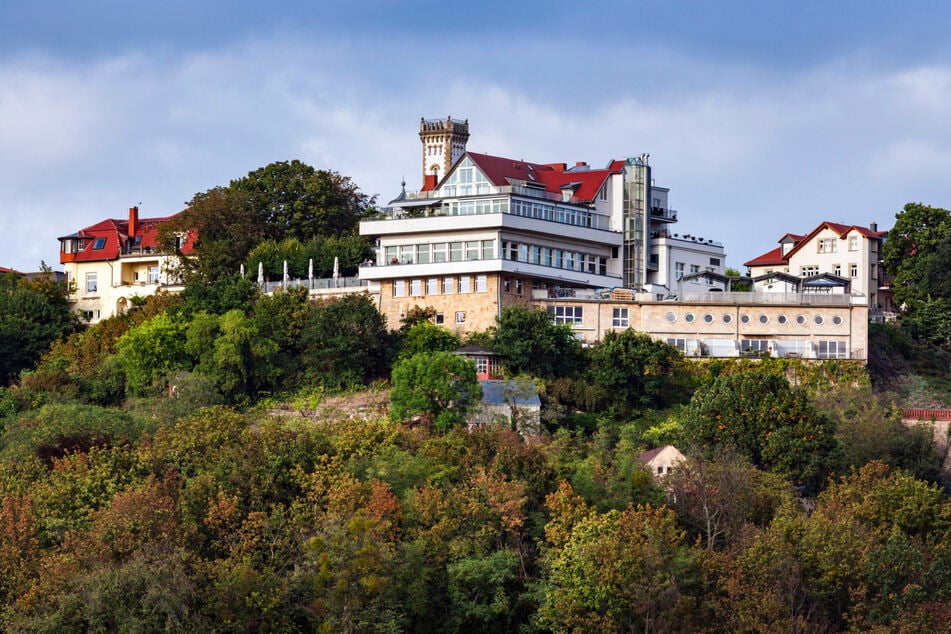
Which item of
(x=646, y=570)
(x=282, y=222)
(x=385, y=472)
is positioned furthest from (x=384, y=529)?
(x=282, y=222)

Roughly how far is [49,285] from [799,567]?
47153 millimetres

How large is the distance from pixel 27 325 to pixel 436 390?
1015 inches

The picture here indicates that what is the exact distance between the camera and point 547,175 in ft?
290

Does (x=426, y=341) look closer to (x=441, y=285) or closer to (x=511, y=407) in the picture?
(x=441, y=285)

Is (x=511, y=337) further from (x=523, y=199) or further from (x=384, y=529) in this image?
(x=384, y=529)

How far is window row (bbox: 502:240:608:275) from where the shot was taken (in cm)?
8194

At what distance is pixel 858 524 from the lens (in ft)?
204

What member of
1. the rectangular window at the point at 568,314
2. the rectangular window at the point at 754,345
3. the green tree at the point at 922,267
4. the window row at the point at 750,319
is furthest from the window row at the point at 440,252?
the green tree at the point at 922,267

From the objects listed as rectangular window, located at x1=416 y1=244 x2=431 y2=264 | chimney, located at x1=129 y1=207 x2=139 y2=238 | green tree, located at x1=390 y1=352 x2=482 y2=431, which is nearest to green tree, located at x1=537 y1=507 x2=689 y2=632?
green tree, located at x1=390 y1=352 x2=482 y2=431

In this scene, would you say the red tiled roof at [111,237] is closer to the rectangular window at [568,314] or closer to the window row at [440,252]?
the window row at [440,252]

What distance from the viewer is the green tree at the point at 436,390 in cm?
7244

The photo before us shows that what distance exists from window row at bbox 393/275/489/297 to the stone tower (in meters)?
24.9

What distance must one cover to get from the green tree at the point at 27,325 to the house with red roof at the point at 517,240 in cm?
1630

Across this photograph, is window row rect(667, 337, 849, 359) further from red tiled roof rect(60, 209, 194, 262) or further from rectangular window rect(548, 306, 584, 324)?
red tiled roof rect(60, 209, 194, 262)
